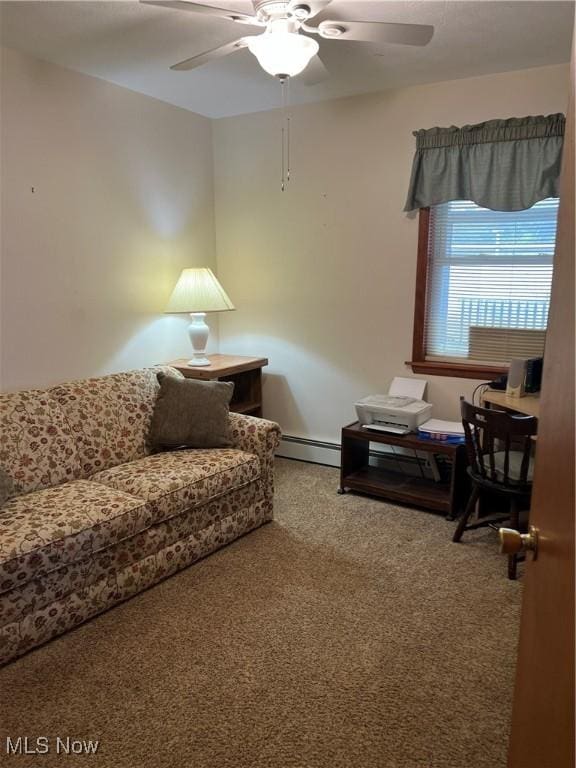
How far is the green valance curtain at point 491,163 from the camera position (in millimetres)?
3113

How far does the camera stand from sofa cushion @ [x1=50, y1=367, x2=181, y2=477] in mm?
2879

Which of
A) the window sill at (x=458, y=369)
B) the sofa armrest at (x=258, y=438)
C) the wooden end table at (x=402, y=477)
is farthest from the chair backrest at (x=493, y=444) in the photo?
A: the sofa armrest at (x=258, y=438)

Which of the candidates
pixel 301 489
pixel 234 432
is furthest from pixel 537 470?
pixel 301 489

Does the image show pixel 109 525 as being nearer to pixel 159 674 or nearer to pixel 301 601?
pixel 159 674

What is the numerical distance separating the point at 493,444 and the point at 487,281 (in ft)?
3.81

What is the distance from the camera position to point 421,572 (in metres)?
2.70

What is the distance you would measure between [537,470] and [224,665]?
1.46m

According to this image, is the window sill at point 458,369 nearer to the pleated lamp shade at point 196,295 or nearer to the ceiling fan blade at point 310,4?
the pleated lamp shade at point 196,295

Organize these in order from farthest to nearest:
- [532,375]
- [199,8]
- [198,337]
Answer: [198,337] < [532,375] < [199,8]

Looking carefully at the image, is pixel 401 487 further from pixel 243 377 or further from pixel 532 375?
pixel 243 377

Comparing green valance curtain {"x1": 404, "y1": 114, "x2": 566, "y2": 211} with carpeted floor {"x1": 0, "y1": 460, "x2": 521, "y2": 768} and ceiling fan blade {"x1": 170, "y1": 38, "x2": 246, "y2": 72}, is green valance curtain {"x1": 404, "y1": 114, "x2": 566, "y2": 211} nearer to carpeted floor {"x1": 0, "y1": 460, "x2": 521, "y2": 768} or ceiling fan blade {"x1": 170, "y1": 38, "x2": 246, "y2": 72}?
ceiling fan blade {"x1": 170, "y1": 38, "x2": 246, "y2": 72}

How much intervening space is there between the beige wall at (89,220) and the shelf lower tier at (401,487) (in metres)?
1.64

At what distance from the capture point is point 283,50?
2.09 m

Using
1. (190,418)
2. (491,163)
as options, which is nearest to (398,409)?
(190,418)
